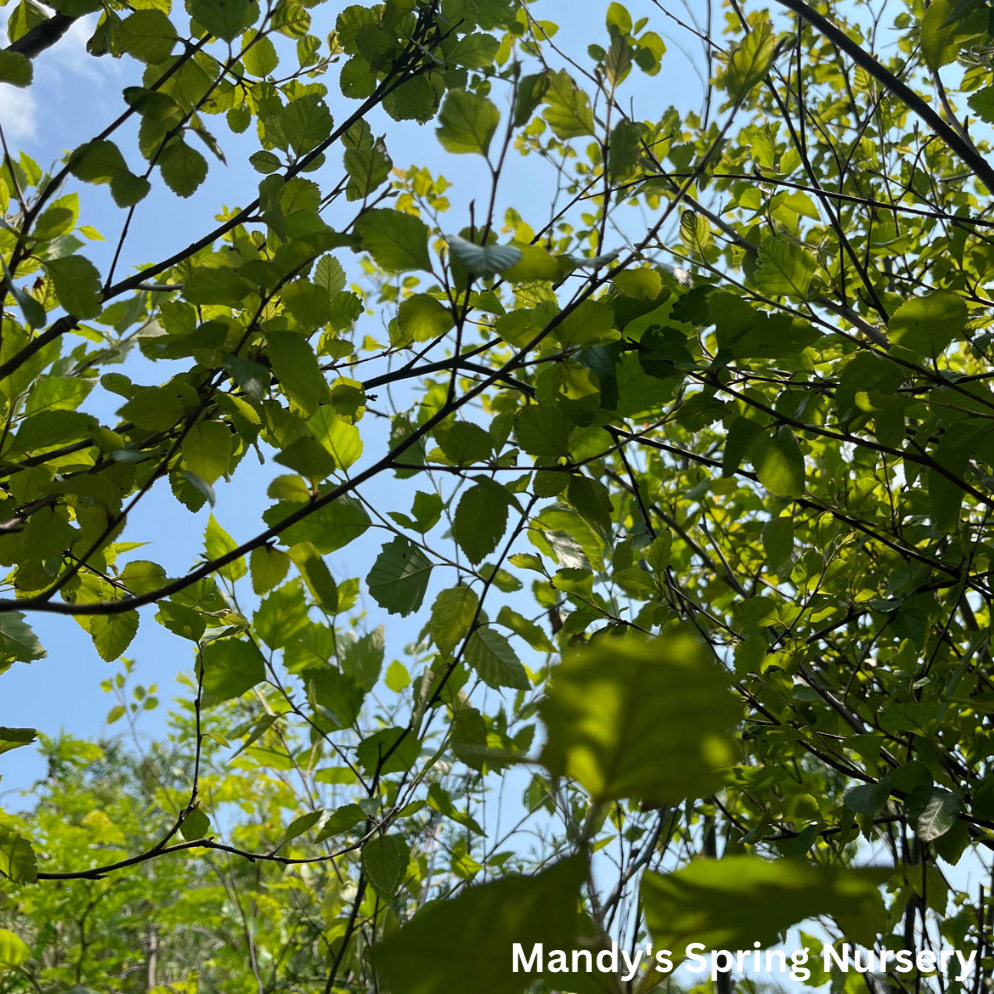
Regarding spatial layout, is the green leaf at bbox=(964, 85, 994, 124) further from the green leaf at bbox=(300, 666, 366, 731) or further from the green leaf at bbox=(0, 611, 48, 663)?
the green leaf at bbox=(0, 611, 48, 663)

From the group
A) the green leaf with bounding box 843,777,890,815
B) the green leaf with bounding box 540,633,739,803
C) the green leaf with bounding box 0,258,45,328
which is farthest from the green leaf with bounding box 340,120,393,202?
the green leaf with bounding box 843,777,890,815

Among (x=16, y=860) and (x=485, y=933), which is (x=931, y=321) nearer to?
(x=485, y=933)

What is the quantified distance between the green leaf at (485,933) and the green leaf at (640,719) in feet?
0.08

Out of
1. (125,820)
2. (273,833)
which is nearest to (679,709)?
(273,833)

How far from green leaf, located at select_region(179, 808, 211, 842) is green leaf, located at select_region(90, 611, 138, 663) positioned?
0.22 metres

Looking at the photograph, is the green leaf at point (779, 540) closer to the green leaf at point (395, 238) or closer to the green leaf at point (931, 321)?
the green leaf at point (931, 321)

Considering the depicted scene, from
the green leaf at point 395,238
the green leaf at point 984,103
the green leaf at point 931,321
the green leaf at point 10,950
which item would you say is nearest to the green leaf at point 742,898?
the green leaf at point 395,238

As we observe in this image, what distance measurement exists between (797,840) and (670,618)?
327 millimetres

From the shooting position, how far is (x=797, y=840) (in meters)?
0.95

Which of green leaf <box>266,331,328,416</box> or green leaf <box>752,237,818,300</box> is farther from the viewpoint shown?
green leaf <box>752,237,818,300</box>

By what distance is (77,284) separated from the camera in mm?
586

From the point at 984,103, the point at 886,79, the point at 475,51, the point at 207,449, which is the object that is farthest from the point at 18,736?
the point at 984,103

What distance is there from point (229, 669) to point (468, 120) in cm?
66

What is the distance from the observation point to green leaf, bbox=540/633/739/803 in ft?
0.57
